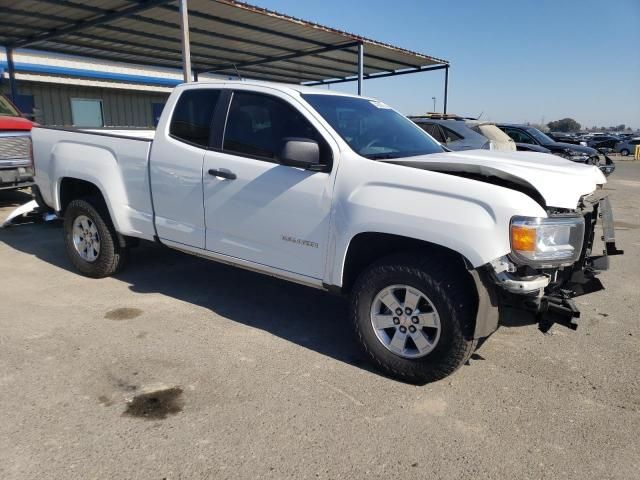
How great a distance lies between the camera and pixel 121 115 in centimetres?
2205

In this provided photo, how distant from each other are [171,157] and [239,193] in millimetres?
875

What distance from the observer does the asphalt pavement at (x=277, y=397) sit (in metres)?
2.53

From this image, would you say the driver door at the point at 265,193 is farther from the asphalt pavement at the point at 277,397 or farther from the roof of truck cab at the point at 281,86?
the asphalt pavement at the point at 277,397

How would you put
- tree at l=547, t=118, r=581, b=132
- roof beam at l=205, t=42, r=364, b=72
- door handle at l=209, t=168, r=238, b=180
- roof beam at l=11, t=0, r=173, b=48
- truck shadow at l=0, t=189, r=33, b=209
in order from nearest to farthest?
door handle at l=209, t=168, r=238, b=180
roof beam at l=11, t=0, r=173, b=48
truck shadow at l=0, t=189, r=33, b=209
roof beam at l=205, t=42, r=364, b=72
tree at l=547, t=118, r=581, b=132

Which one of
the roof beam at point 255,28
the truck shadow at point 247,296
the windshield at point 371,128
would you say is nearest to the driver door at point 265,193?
the windshield at point 371,128

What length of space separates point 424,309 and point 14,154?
8.17m

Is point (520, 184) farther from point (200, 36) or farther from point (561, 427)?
point (200, 36)

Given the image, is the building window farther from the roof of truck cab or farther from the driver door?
the driver door

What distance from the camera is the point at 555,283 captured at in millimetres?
3182

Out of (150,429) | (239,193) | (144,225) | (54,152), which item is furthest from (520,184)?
(54,152)

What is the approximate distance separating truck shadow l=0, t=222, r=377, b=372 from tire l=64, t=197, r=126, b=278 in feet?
0.87

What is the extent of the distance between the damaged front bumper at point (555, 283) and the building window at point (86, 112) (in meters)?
20.2

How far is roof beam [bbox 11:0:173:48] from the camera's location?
978 centimetres

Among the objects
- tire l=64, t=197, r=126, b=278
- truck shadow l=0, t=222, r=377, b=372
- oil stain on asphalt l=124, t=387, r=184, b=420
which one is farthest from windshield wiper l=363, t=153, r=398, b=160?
tire l=64, t=197, r=126, b=278
